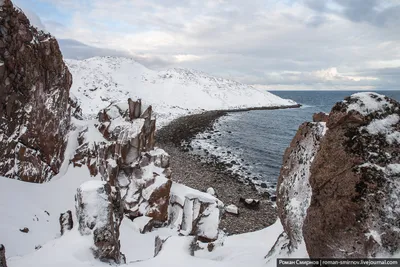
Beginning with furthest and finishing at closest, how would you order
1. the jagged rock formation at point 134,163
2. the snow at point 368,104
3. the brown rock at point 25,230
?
1. the jagged rock formation at point 134,163
2. the brown rock at point 25,230
3. the snow at point 368,104

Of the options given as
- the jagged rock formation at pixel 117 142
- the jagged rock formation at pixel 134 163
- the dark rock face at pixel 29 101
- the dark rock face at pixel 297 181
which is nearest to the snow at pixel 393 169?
the dark rock face at pixel 297 181

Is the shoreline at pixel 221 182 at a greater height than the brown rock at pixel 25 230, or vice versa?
the brown rock at pixel 25 230

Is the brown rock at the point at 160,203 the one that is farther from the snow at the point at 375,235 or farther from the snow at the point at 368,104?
the snow at the point at 368,104

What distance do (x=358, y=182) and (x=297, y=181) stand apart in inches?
158

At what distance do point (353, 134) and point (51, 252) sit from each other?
11.1 metres

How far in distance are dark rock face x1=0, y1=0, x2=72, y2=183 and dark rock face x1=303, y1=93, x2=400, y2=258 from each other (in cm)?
1957

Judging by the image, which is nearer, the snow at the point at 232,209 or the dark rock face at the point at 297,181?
the dark rock face at the point at 297,181

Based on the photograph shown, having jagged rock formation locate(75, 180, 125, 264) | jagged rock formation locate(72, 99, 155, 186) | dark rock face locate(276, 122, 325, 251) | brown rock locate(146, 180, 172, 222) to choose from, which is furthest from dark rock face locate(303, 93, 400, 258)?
Answer: jagged rock formation locate(72, 99, 155, 186)

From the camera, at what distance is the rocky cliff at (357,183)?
7043 millimetres

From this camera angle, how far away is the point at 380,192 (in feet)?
23.5

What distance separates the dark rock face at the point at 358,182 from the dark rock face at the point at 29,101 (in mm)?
19567

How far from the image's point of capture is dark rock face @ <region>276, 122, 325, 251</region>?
34.3ft

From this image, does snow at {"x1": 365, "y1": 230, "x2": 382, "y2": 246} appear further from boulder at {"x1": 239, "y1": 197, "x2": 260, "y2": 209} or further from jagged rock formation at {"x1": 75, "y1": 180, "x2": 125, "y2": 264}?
boulder at {"x1": 239, "y1": 197, "x2": 260, "y2": 209}

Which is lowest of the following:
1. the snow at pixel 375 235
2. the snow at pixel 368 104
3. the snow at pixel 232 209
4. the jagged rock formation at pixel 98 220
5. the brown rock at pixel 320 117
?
the snow at pixel 232 209
